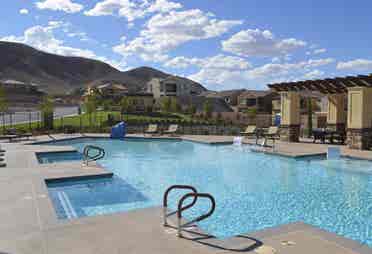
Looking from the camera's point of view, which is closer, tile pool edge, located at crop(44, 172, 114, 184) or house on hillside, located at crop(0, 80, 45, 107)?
tile pool edge, located at crop(44, 172, 114, 184)

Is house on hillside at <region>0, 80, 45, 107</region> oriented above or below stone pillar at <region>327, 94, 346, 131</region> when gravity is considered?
above

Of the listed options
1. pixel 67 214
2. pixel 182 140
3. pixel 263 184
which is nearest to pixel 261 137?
pixel 182 140

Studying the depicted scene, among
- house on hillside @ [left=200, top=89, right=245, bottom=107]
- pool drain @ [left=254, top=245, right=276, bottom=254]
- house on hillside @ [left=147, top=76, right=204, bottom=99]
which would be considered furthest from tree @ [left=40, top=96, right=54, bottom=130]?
house on hillside @ [left=147, top=76, right=204, bottom=99]

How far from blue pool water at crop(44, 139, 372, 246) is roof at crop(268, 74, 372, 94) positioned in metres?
3.60

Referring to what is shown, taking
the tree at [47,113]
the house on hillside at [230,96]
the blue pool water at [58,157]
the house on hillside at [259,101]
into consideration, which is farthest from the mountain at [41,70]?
the blue pool water at [58,157]

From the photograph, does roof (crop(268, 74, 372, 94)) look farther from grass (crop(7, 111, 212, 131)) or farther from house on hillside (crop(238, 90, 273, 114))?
house on hillside (crop(238, 90, 273, 114))

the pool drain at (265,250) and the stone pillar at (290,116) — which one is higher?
the stone pillar at (290,116)

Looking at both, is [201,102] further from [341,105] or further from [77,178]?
[77,178]

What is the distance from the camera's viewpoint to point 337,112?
20266 millimetres

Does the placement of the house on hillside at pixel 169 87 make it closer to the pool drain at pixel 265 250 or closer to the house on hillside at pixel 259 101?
the house on hillside at pixel 259 101

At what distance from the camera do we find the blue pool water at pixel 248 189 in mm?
6715

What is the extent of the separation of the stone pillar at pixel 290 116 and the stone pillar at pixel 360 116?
402cm

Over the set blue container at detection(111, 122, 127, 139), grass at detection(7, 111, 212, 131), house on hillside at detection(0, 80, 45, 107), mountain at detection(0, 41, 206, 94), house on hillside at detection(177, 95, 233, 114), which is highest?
mountain at detection(0, 41, 206, 94)

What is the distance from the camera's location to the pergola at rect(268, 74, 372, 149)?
14.7m
